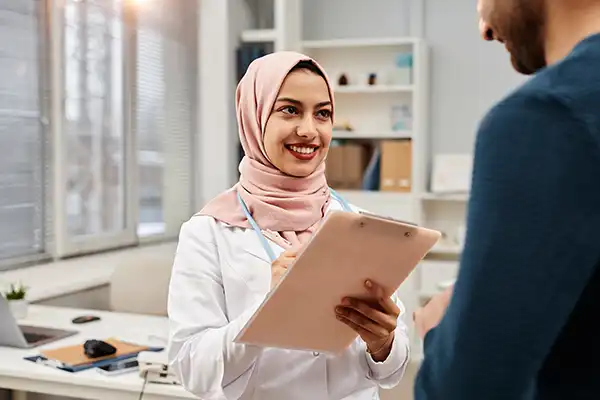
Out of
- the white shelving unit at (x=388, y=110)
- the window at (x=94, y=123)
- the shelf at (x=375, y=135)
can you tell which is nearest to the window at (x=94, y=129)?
the window at (x=94, y=123)

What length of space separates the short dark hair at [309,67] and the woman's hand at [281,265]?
0.40 metres

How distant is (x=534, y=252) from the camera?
2.06ft

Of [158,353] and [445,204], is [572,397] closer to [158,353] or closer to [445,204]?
[158,353]

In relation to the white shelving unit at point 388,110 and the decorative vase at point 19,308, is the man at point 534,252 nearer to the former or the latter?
the decorative vase at point 19,308

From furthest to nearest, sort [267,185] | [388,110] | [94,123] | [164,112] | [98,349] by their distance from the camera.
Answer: [388,110], [164,112], [94,123], [98,349], [267,185]

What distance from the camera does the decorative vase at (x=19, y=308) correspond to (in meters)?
2.77

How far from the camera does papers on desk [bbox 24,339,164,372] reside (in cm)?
221

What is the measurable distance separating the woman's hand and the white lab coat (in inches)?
3.3

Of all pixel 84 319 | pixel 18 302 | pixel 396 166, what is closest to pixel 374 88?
pixel 396 166

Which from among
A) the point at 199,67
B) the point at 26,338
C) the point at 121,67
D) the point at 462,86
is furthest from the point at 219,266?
the point at 462,86

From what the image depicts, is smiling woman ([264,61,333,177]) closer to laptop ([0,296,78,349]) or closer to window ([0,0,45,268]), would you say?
laptop ([0,296,78,349])

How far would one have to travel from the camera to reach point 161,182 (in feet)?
15.3

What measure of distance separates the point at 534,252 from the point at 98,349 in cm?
189

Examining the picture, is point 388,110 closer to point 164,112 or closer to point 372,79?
point 372,79
